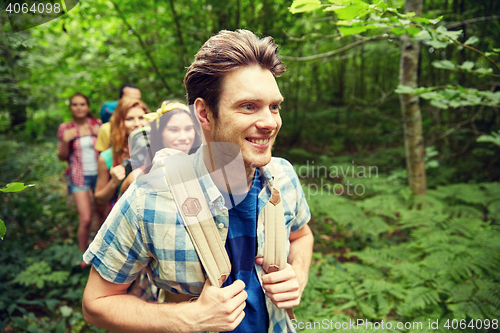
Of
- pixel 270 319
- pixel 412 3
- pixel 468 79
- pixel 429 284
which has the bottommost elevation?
pixel 429 284

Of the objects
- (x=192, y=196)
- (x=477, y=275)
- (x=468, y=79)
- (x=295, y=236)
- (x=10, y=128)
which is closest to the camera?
(x=192, y=196)

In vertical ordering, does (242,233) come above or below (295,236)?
above

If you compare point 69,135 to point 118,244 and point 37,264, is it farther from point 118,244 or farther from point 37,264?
point 118,244

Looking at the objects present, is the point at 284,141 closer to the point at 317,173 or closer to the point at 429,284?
the point at 317,173

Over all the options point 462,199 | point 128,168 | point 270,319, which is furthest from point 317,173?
point 270,319

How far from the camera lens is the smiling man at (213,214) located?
1148 millimetres

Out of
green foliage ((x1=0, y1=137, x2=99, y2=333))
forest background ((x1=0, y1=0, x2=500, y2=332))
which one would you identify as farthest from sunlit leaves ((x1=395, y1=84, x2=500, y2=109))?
green foliage ((x1=0, y1=137, x2=99, y2=333))

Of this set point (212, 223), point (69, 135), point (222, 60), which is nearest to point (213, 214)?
point (212, 223)

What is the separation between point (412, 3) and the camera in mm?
3305

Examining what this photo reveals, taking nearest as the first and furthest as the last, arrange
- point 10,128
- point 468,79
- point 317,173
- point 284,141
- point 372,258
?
point 372,258
point 317,173
point 468,79
point 10,128
point 284,141

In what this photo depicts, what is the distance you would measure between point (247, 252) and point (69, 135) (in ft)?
12.2

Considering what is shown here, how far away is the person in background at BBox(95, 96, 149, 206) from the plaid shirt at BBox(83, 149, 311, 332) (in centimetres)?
153

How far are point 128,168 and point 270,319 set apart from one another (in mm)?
1805

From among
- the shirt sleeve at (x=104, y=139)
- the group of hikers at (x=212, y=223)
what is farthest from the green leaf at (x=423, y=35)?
the shirt sleeve at (x=104, y=139)
